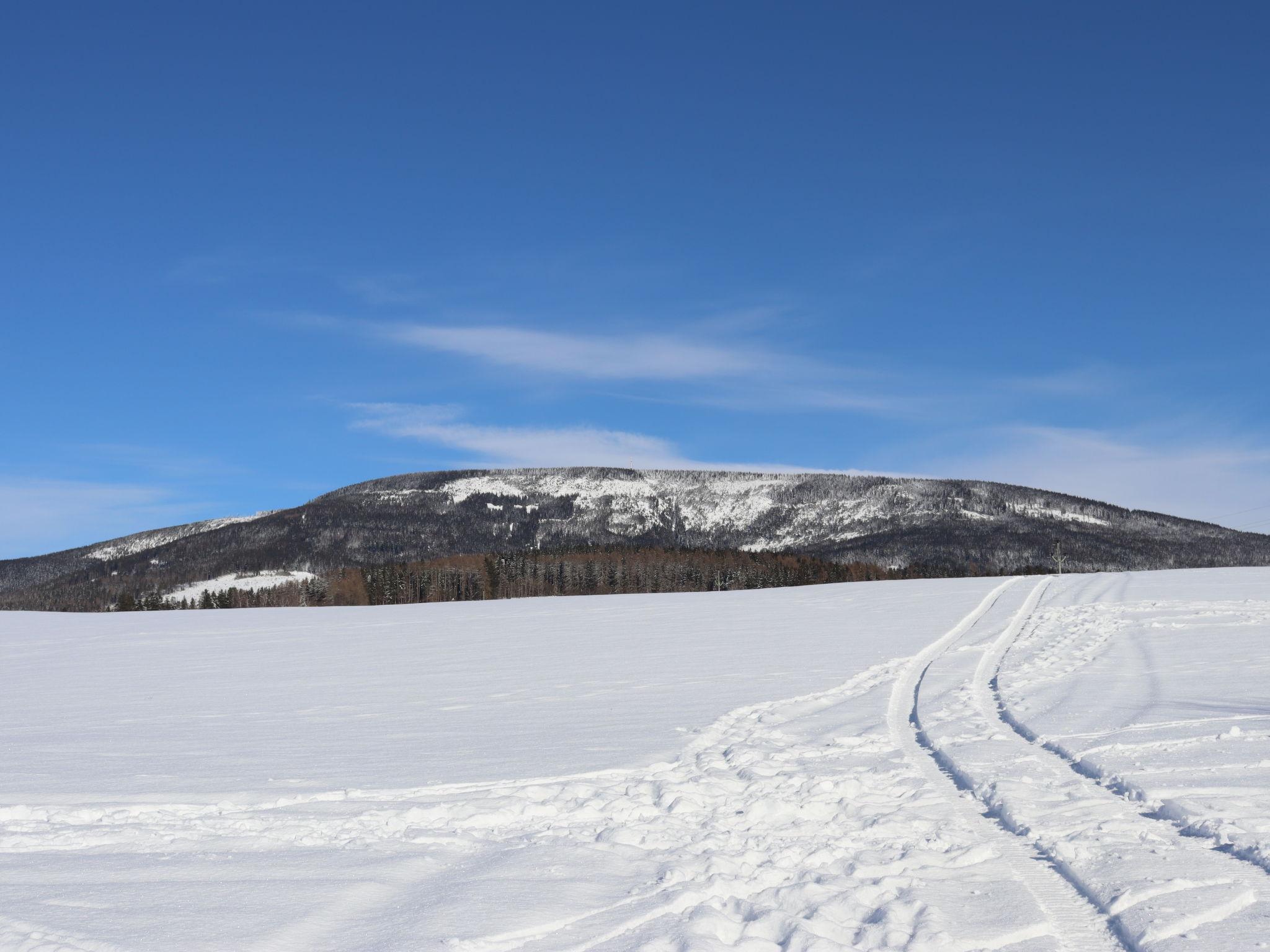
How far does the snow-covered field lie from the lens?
5.05 metres

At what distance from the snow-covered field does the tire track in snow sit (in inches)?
1.1

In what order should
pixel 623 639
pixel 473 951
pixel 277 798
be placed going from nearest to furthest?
pixel 473 951, pixel 277 798, pixel 623 639

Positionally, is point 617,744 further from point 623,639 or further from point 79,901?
point 623,639

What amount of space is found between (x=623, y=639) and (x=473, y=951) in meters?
20.5

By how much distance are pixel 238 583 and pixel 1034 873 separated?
18631 cm

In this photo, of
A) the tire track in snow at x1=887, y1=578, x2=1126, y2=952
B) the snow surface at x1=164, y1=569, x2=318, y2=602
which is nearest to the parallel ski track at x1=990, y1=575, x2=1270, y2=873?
the tire track in snow at x1=887, y1=578, x2=1126, y2=952

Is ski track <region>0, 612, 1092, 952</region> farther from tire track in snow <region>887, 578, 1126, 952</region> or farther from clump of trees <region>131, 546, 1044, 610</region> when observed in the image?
clump of trees <region>131, 546, 1044, 610</region>

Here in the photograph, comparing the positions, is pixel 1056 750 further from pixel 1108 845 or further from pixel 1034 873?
pixel 1034 873

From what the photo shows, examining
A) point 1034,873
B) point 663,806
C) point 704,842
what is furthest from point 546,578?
point 1034,873

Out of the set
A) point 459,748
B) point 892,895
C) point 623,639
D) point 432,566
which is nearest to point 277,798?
point 459,748

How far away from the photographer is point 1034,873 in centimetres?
575

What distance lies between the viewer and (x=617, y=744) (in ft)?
34.9

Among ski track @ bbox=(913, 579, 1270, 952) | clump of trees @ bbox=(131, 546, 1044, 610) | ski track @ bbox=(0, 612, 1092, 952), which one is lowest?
ski track @ bbox=(0, 612, 1092, 952)

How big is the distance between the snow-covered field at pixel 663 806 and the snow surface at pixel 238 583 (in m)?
150
